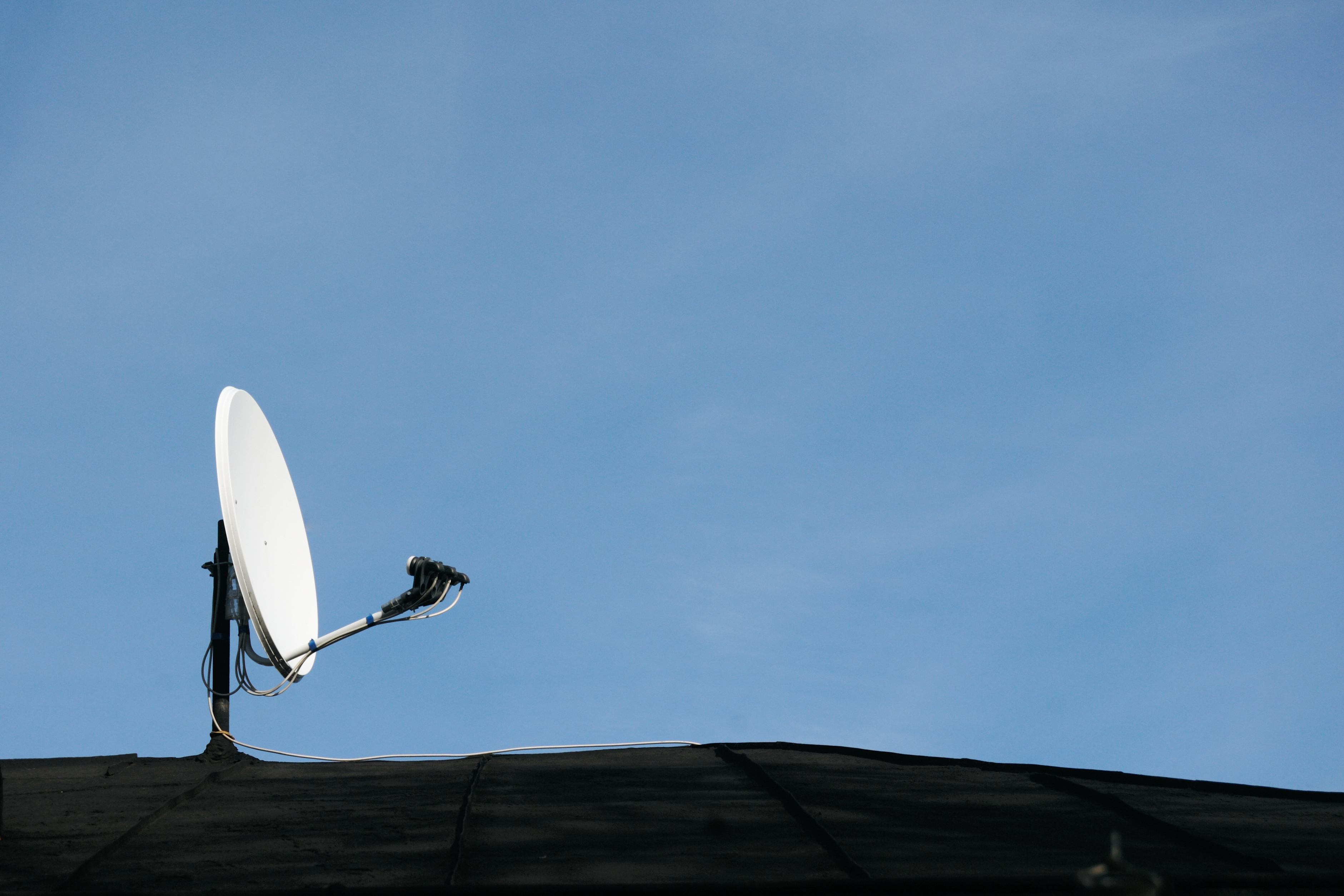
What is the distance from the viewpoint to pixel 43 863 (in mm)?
6523

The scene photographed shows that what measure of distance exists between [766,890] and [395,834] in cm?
284

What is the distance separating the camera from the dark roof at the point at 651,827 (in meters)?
6.25

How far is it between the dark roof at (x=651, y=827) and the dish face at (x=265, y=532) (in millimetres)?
1438

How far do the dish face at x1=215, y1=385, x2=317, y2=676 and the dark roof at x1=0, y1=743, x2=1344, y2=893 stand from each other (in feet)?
4.72

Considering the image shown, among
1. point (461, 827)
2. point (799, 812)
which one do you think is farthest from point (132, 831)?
point (799, 812)

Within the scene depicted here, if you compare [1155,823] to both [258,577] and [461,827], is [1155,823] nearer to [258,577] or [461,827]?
[461,827]

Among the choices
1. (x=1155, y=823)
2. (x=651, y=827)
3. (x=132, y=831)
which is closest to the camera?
(x=132, y=831)

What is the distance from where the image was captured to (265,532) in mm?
11859

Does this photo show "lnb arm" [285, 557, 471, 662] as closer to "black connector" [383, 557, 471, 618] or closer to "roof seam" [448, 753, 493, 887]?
"black connector" [383, 557, 471, 618]

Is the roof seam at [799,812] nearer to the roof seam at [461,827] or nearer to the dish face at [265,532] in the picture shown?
the roof seam at [461,827]

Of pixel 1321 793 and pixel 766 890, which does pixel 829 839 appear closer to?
pixel 766 890

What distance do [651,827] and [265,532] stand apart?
6163mm

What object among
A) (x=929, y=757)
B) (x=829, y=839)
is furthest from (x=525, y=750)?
(x=829, y=839)

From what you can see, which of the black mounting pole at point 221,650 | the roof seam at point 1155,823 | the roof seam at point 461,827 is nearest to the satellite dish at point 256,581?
the black mounting pole at point 221,650
